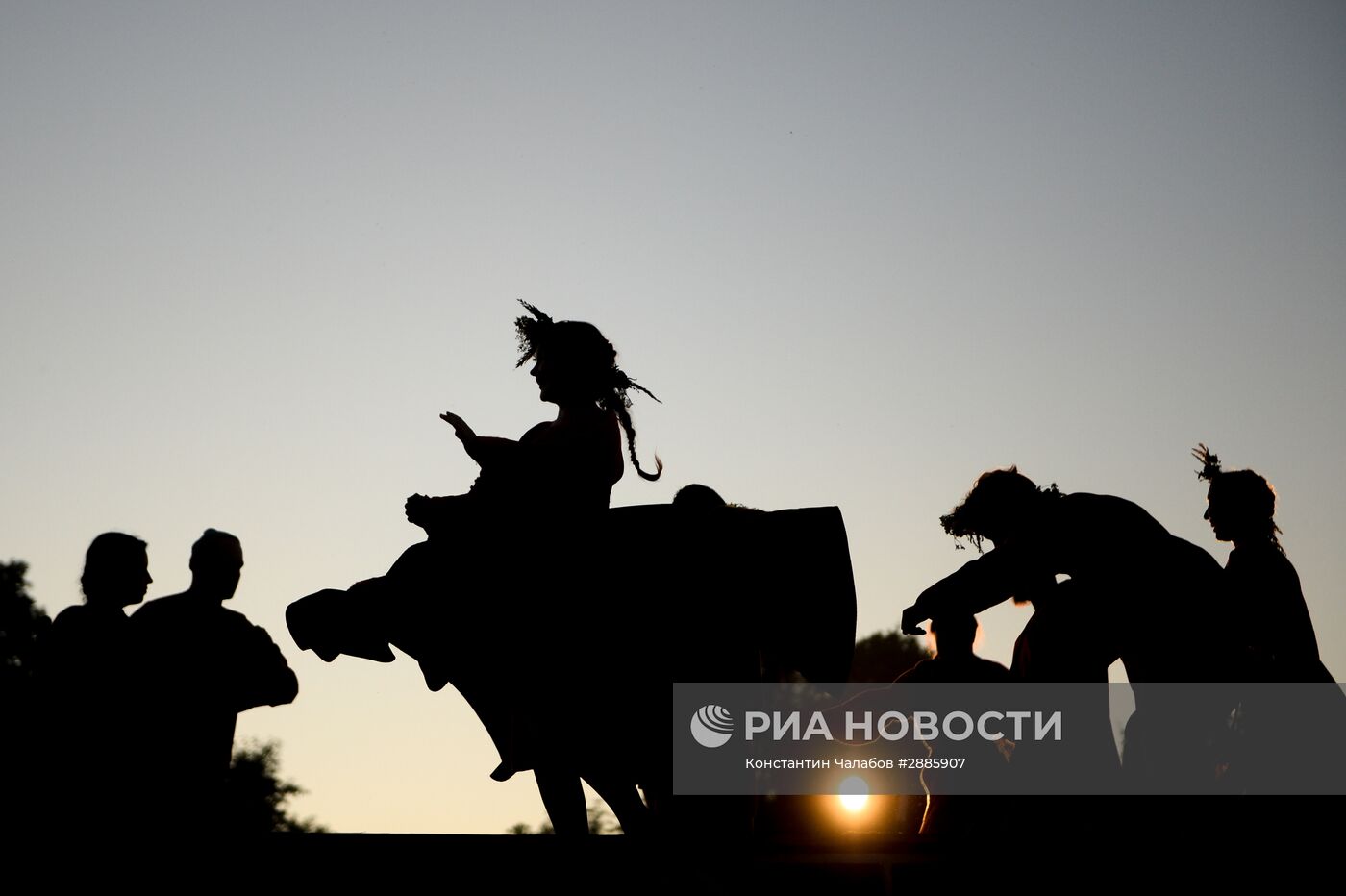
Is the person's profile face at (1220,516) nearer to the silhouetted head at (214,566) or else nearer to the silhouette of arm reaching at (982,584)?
the silhouette of arm reaching at (982,584)

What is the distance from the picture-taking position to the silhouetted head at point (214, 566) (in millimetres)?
5305

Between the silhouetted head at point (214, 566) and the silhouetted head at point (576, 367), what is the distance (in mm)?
1584

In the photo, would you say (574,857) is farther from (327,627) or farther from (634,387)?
(634,387)

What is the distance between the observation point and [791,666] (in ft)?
15.9

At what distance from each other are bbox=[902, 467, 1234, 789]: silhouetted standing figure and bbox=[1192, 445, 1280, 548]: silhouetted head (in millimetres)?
652

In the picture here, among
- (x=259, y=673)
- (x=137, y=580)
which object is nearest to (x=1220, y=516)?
(x=259, y=673)

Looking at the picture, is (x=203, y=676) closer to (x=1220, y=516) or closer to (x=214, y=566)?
(x=214, y=566)

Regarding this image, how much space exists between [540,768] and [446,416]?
1.39 metres

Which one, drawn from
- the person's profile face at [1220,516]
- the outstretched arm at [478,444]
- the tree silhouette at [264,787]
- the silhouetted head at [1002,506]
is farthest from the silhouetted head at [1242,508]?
the tree silhouette at [264,787]

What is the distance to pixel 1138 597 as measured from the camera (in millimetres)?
4723

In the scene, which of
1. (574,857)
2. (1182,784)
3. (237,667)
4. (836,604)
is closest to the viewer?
(574,857)

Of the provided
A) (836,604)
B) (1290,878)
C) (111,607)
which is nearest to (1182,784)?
(1290,878)

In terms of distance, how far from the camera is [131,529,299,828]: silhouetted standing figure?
15.6 feet

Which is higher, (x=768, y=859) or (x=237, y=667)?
(x=237, y=667)
